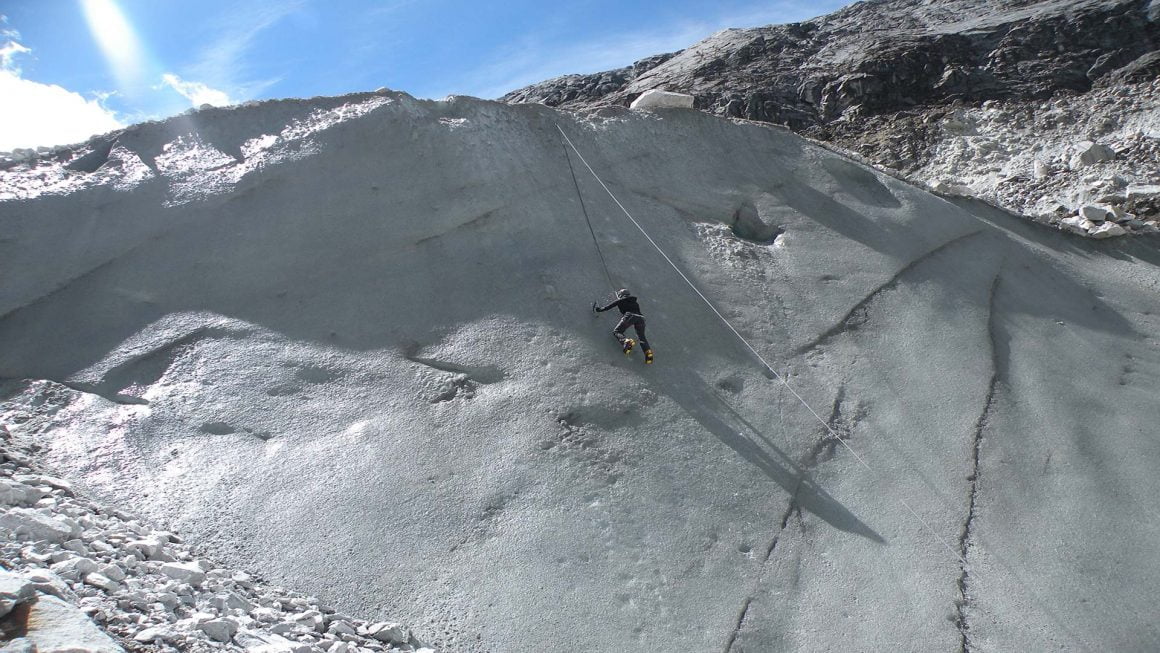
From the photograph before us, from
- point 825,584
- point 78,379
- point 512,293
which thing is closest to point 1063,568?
point 825,584

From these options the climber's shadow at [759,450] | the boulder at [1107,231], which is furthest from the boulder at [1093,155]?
the climber's shadow at [759,450]

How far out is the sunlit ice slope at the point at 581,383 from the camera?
5176mm

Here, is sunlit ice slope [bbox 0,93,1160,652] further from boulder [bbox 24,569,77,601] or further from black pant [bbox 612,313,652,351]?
boulder [bbox 24,569,77,601]

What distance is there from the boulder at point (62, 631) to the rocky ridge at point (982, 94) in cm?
1017

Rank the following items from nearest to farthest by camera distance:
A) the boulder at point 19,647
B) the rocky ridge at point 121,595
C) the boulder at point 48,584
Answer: the boulder at point 19,647, the rocky ridge at point 121,595, the boulder at point 48,584

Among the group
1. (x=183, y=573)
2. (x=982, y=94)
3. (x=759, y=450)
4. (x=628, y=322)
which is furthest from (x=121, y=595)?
(x=982, y=94)

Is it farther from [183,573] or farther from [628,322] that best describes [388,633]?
[628,322]

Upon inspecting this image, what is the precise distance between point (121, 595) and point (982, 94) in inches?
603

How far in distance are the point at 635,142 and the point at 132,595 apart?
7.59 meters

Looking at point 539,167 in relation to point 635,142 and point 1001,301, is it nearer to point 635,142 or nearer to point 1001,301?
point 635,142

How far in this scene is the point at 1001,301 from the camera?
8.36m

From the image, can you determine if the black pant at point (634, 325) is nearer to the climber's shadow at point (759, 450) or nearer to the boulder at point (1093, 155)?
the climber's shadow at point (759, 450)

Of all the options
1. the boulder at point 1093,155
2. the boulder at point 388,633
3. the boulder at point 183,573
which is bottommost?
the boulder at point 1093,155

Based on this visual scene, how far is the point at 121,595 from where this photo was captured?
373cm
